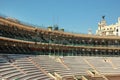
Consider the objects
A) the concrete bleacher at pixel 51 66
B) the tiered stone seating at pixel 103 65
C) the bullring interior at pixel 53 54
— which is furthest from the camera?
the tiered stone seating at pixel 103 65

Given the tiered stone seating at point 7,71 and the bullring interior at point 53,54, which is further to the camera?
the bullring interior at point 53,54

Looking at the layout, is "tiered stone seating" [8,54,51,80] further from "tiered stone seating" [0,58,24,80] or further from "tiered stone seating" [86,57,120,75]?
"tiered stone seating" [86,57,120,75]

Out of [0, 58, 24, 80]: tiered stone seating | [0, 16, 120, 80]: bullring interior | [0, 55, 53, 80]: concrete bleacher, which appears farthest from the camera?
[0, 16, 120, 80]: bullring interior

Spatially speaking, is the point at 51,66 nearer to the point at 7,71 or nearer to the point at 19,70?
the point at 19,70

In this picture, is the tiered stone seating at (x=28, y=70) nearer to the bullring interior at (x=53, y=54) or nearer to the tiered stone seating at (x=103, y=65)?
the bullring interior at (x=53, y=54)

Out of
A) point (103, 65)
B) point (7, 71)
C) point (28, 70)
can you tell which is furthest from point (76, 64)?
point (7, 71)

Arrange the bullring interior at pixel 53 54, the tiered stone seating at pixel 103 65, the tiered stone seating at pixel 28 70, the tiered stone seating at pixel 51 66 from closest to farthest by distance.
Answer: the tiered stone seating at pixel 28 70 < the bullring interior at pixel 53 54 < the tiered stone seating at pixel 51 66 < the tiered stone seating at pixel 103 65

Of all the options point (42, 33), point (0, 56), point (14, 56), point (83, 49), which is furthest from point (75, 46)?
Result: point (0, 56)

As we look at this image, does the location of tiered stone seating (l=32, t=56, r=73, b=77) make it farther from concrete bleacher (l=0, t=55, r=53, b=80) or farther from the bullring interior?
concrete bleacher (l=0, t=55, r=53, b=80)

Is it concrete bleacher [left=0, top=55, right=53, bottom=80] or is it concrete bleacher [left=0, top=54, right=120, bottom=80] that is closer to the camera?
concrete bleacher [left=0, top=55, right=53, bottom=80]

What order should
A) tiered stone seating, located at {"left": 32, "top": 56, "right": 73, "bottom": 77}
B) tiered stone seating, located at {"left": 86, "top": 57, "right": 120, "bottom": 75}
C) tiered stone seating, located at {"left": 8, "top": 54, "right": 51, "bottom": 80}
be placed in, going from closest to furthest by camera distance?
tiered stone seating, located at {"left": 8, "top": 54, "right": 51, "bottom": 80}, tiered stone seating, located at {"left": 32, "top": 56, "right": 73, "bottom": 77}, tiered stone seating, located at {"left": 86, "top": 57, "right": 120, "bottom": 75}

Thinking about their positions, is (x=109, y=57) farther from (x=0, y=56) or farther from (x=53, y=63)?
(x=0, y=56)

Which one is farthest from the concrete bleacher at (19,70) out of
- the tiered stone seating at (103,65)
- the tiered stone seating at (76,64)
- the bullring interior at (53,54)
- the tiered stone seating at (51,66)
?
the tiered stone seating at (103,65)

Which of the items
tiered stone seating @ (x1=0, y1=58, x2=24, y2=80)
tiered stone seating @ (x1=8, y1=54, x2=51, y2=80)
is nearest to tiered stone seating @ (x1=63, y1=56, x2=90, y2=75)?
tiered stone seating @ (x1=8, y1=54, x2=51, y2=80)
